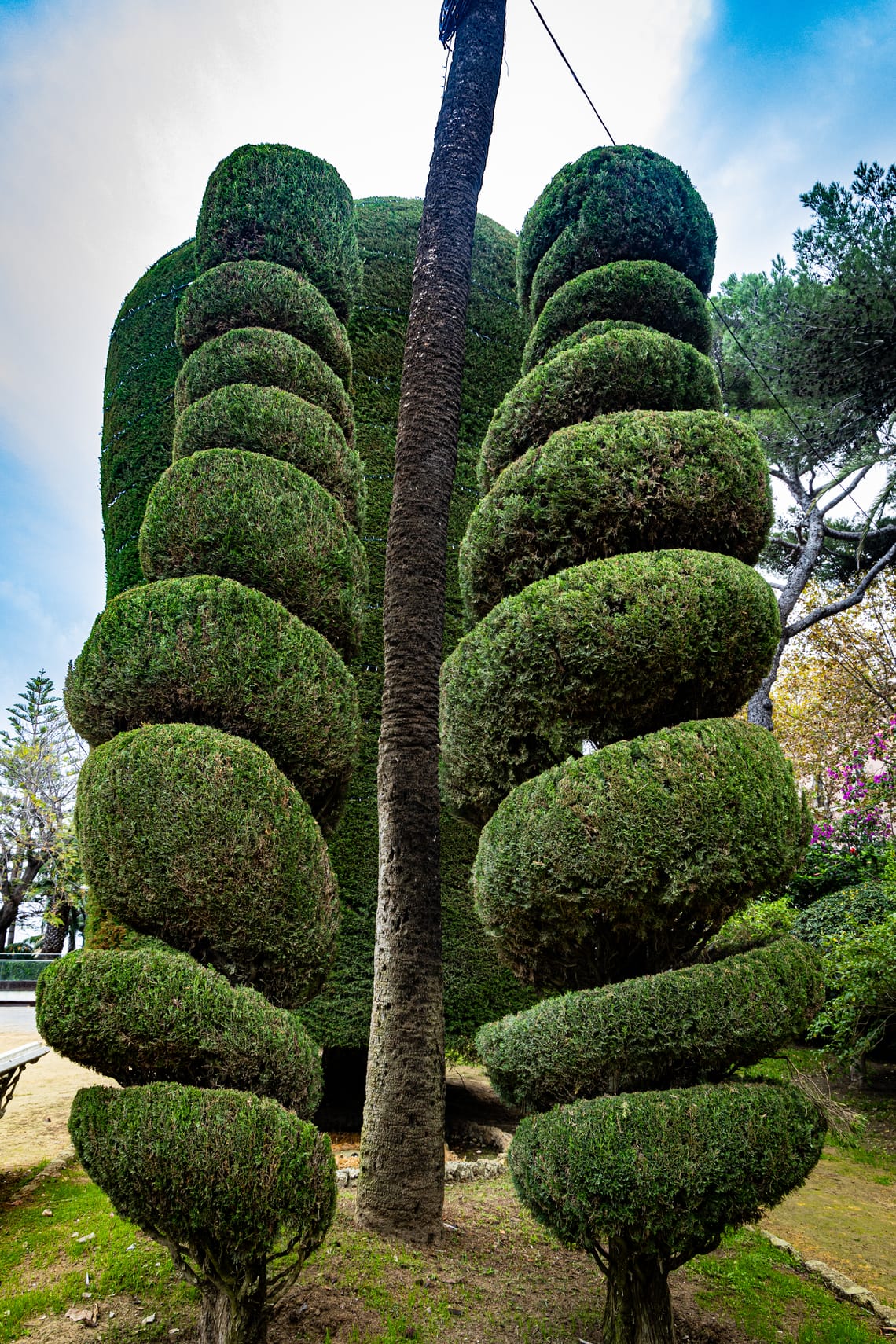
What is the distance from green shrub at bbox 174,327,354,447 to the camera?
4648 millimetres

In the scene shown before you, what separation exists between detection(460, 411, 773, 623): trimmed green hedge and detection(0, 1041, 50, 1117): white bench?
448 cm

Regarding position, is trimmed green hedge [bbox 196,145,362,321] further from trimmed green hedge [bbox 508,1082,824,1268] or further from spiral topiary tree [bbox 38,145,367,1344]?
trimmed green hedge [bbox 508,1082,824,1268]

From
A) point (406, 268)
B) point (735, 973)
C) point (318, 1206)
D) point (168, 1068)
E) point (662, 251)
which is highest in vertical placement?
point (406, 268)

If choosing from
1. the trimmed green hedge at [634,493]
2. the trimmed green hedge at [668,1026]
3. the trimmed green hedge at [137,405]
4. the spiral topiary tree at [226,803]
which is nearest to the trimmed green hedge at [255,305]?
the spiral topiary tree at [226,803]

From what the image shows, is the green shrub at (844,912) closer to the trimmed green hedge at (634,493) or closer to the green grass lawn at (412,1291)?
the green grass lawn at (412,1291)

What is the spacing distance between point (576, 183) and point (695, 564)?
10.1ft

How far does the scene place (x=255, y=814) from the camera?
127 inches

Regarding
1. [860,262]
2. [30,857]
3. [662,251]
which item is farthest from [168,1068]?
[30,857]

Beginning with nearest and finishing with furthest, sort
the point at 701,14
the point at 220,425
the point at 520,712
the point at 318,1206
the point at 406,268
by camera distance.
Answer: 1. the point at 318,1206
2. the point at 520,712
3. the point at 220,425
4. the point at 701,14
5. the point at 406,268

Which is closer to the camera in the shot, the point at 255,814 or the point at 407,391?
the point at 255,814

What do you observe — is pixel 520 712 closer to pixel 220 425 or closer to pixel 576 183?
pixel 220 425

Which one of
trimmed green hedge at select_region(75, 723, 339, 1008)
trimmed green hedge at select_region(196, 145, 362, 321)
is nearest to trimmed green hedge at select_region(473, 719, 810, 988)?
trimmed green hedge at select_region(75, 723, 339, 1008)

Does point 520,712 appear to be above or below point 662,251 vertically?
below

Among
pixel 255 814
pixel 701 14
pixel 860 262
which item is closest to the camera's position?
pixel 255 814
